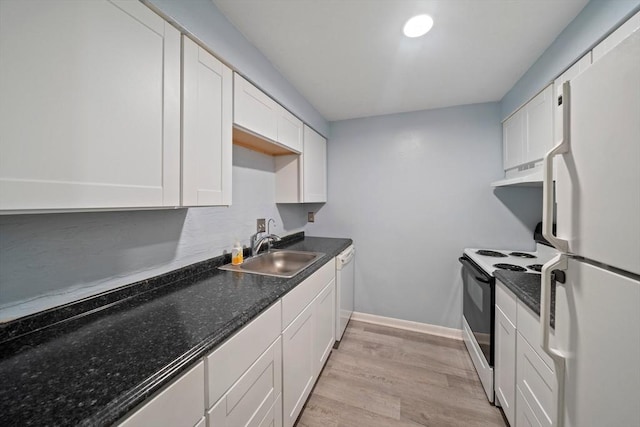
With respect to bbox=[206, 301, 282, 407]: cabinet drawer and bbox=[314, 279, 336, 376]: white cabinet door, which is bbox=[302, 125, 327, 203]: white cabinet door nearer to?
bbox=[314, 279, 336, 376]: white cabinet door

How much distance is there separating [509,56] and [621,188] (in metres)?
1.61

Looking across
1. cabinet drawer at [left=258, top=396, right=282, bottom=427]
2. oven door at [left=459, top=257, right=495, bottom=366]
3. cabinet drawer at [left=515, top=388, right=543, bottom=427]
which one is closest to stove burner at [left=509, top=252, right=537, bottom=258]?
oven door at [left=459, top=257, right=495, bottom=366]

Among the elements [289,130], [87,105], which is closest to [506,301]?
[289,130]

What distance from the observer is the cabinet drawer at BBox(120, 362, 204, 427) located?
54 centimetres

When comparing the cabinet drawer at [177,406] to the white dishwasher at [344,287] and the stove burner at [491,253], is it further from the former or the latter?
the stove burner at [491,253]

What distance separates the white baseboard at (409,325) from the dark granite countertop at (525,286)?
1.20 m

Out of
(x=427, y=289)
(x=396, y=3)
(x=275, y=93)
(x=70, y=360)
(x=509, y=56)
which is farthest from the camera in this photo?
(x=427, y=289)

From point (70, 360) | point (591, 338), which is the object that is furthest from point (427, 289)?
point (70, 360)

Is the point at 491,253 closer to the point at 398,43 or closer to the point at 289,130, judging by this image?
the point at 398,43

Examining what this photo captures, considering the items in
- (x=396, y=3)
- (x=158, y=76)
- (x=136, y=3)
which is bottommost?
(x=158, y=76)

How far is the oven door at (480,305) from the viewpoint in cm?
151

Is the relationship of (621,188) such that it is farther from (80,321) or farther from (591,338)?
(80,321)

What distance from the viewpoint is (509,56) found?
1.54m

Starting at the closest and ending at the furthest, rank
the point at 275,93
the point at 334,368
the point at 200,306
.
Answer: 1. the point at 200,306
2. the point at 275,93
3. the point at 334,368
